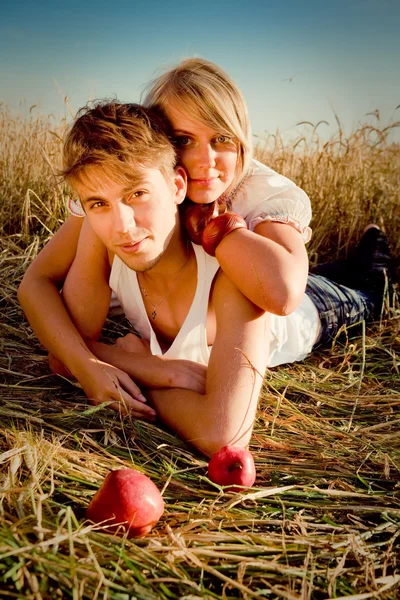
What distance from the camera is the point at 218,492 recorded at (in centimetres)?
179

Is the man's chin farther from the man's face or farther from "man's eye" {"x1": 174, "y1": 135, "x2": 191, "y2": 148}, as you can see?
"man's eye" {"x1": 174, "y1": 135, "x2": 191, "y2": 148}

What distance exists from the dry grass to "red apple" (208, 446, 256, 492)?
46 mm

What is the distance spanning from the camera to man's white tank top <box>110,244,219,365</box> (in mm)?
2404

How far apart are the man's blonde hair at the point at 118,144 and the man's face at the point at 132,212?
1.3 inches

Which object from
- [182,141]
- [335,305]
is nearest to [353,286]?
[335,305]

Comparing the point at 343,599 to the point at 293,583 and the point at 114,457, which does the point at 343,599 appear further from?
the point at 114,457

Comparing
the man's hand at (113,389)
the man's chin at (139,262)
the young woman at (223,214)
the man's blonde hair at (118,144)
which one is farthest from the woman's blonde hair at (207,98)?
the man's hand at (113,389)

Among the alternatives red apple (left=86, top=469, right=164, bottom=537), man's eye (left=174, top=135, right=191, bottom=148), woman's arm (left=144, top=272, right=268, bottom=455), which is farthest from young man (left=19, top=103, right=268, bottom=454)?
red apple (left=86, top=469, right=164, bottom=537)

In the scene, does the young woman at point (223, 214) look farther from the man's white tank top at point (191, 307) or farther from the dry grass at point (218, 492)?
the dry grass at point (218, 492)

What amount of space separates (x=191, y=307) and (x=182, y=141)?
74cm

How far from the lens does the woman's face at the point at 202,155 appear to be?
2414 mm

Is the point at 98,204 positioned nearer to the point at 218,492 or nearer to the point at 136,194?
the point at 136,194

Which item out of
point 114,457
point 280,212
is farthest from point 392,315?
point 114,457

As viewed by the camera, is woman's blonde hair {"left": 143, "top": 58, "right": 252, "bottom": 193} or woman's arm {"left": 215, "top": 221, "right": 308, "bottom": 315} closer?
woman's arm {"left": 215, "top": 221, "right": 308, "bottom": 315}
